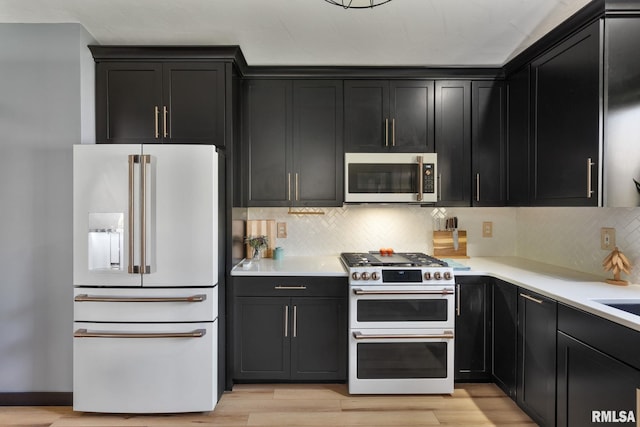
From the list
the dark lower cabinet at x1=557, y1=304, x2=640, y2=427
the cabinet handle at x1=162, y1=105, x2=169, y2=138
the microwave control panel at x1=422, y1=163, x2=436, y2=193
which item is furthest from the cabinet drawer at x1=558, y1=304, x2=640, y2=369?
the cabinet handle at x1=162, y1=105, x2=169, y2=138

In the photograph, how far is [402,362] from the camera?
256 centimetres

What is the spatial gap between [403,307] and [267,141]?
1656mm

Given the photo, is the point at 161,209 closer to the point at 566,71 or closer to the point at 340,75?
A: the point at 340,75

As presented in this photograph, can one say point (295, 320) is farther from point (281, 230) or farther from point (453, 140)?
point (453, 140)

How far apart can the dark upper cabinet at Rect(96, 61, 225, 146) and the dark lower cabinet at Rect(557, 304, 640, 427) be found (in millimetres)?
2383

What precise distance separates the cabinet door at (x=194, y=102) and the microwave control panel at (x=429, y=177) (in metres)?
1.58

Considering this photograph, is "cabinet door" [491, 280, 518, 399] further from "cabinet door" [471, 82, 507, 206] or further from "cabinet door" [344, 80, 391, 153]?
"cabinet door" [344, 80, 391, 153]

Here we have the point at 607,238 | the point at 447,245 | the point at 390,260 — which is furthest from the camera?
the point at 447,245

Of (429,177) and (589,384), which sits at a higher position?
(429,177)

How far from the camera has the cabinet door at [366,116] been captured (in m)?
2.97

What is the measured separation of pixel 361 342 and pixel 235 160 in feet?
5.44

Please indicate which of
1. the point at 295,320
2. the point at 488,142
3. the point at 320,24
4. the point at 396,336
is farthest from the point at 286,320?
the point at 488,142

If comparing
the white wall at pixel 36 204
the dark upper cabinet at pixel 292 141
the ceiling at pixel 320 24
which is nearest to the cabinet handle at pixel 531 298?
the dark upper cabinet at pixel 292 141

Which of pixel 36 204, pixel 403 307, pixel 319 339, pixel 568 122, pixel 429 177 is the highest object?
pixel 568 122
